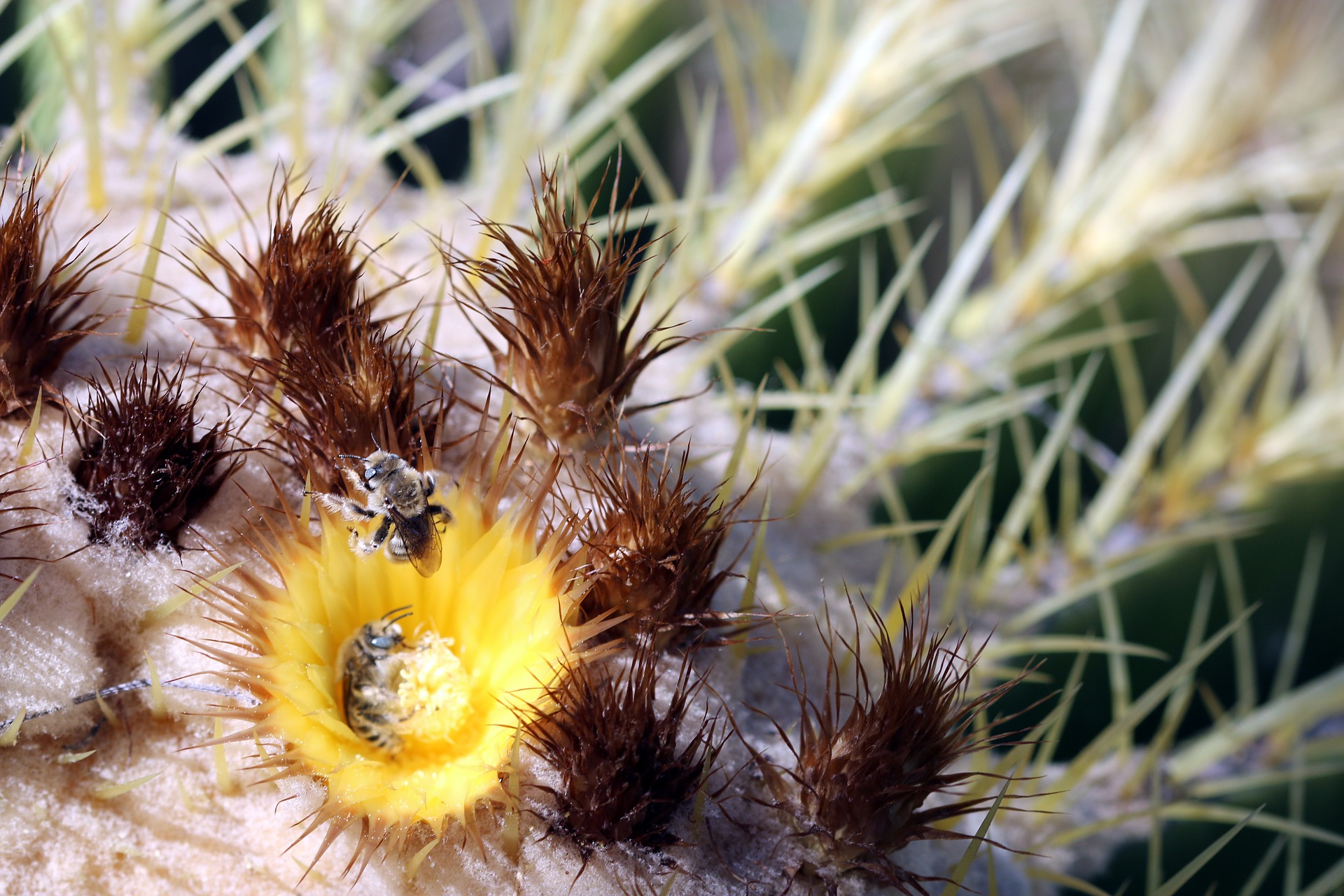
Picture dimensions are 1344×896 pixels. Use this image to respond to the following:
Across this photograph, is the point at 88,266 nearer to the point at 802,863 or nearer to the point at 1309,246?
the point at 802,863

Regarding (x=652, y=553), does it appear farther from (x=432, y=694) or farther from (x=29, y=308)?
(x=29, y=308)

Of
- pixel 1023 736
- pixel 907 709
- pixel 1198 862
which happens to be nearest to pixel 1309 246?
pixel 1023 736

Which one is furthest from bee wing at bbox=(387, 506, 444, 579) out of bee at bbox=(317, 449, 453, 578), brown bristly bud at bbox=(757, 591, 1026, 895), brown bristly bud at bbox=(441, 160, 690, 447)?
brown bristly bud at bbox=(757, 591, 1026, 895)

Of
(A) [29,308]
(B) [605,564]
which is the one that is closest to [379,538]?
(B) [605,564]

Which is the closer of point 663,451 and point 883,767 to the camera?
→ point 883,767

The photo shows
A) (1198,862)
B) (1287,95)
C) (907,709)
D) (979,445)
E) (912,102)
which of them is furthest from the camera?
(1287,95)

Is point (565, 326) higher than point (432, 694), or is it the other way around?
point (565, 326)

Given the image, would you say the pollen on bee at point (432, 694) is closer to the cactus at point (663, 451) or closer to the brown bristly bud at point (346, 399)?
the cactus at point (663, 451)

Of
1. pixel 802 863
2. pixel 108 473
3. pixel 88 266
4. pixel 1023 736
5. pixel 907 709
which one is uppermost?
pixel 88 266
